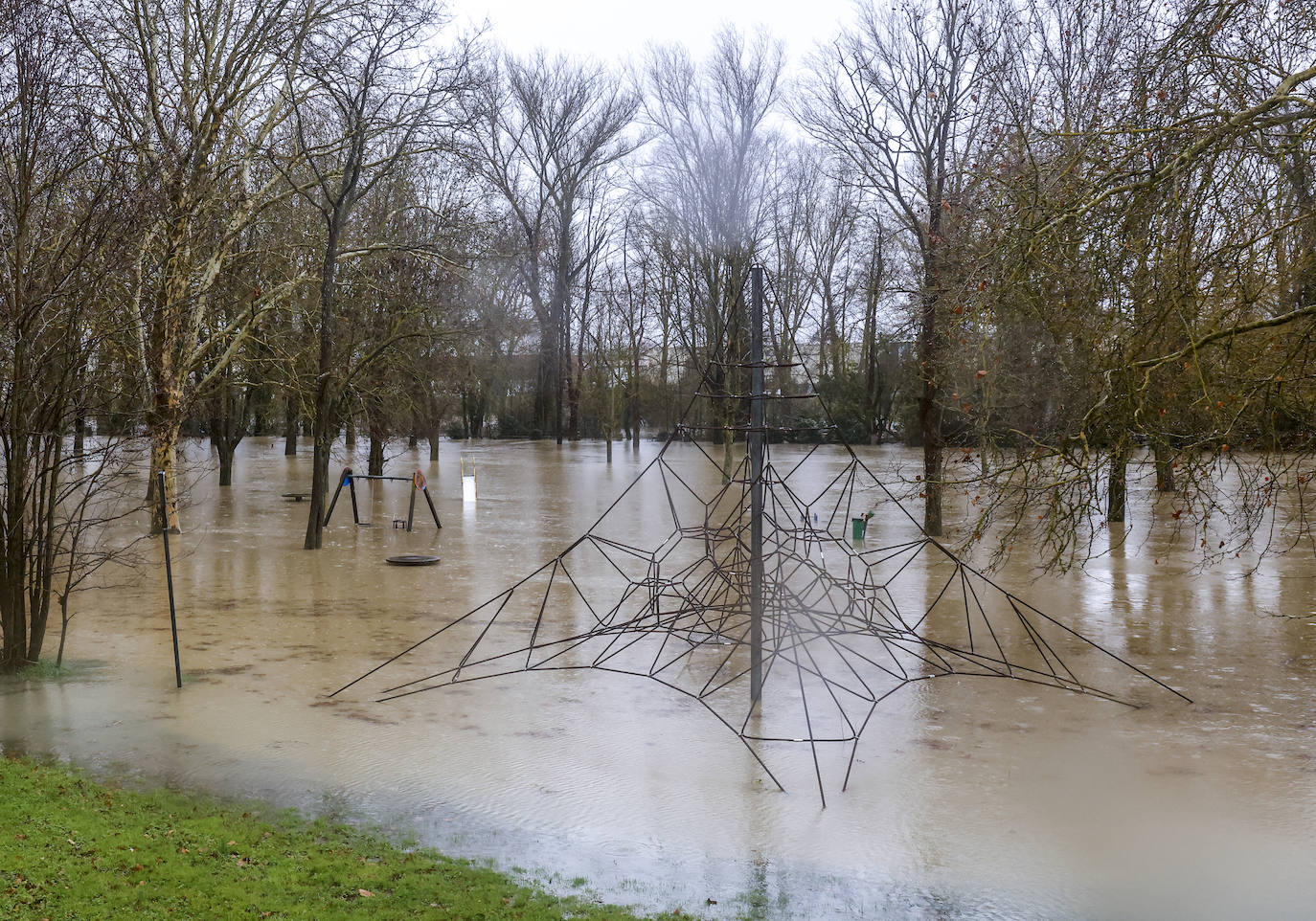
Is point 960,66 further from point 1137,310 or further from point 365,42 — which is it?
point 1137,310

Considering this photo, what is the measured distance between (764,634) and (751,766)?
3.98 meters

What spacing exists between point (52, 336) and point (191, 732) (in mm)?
3196

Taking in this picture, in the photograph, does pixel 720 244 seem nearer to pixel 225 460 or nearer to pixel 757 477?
pixel 225 460

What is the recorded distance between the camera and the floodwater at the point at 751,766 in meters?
5.12

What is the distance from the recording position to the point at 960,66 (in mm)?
16922

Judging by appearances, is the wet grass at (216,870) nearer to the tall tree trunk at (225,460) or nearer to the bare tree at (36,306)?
the bare tree at (36,306)

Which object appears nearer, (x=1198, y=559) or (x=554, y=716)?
(x=554, y=716)

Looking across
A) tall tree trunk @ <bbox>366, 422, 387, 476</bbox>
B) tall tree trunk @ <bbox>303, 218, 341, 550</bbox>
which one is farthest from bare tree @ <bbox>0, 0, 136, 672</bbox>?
tall tree trunk @ <bbox>366, 422, 387, 476</bbox>

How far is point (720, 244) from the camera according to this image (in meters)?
32.4

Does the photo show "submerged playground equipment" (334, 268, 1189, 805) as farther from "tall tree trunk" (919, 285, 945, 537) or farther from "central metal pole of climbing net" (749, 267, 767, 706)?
"tall tree trunk" (919, 285, 945, 537)

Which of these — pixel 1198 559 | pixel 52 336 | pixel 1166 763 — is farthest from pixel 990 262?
pixel 1198 559

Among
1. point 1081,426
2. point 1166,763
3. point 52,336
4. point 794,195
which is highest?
point 794,195

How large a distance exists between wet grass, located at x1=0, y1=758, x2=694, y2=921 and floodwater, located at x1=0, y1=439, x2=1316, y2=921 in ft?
0.95

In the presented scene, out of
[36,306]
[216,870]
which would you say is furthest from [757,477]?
[36,306]
